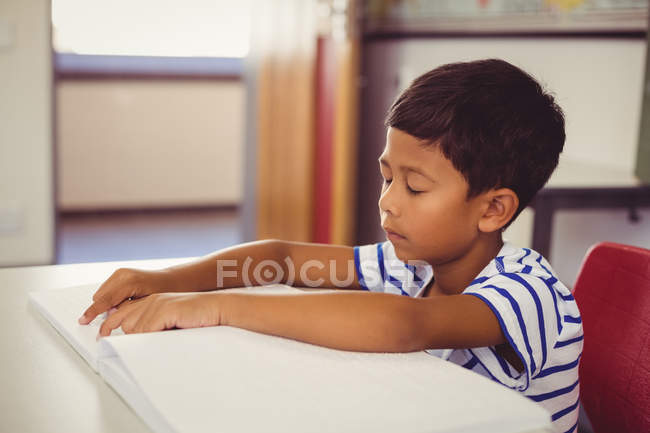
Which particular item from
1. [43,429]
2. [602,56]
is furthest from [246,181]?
[43,429]

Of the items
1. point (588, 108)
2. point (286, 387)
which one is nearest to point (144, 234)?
point (588, 108)

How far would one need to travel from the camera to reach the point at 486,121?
887mm

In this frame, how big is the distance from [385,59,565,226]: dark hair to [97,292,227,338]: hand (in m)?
0.33

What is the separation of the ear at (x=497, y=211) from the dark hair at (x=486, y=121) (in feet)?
0.05

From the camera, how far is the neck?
966mm

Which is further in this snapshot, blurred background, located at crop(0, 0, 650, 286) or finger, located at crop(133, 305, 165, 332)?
blurred background, located at crop(0, 0, 650, 286)

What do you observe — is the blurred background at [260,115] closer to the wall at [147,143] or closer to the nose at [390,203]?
the wall at [147,143]

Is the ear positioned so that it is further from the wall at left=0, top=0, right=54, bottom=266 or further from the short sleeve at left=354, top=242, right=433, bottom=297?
the wall at left=0, top=0, right=54, bottom=266

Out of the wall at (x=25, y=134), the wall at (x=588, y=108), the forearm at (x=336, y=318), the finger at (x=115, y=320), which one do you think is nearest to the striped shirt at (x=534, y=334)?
the forearm at (x=336, y=318)

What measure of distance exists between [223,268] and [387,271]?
0.25 metres

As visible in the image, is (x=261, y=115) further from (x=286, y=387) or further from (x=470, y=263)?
(x=286, y=387)

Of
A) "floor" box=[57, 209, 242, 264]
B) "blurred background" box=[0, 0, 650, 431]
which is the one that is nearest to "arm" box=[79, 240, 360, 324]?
"blurred background" box=[0, 0, 650, 431]

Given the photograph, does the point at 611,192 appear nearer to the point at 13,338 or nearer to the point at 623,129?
the point at 623,129

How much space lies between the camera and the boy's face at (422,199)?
888 mm
